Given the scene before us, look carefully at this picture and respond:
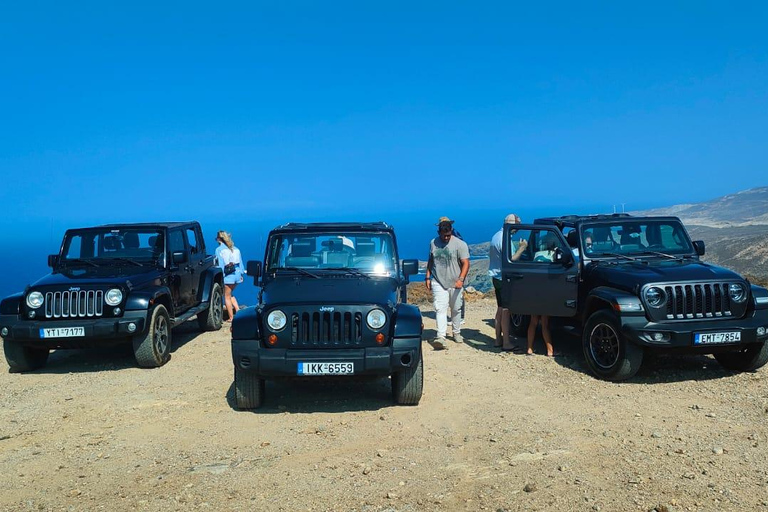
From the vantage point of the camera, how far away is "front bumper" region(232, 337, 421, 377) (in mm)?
6129

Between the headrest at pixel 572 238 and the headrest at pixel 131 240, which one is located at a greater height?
the headrest at pixel 131 240

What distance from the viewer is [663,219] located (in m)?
8.80

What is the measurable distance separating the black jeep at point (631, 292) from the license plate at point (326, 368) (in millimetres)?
3112

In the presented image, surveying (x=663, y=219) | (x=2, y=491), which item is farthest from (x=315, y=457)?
(x=663, y=219)

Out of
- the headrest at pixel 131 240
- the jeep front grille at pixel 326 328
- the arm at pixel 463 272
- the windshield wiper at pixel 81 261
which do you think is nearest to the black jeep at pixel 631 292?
the arm at pixel 463 272

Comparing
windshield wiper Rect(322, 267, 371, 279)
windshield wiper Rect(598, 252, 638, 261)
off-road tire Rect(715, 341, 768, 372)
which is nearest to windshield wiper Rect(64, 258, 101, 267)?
windshield wiper Rect(322, 267, 371, 279)

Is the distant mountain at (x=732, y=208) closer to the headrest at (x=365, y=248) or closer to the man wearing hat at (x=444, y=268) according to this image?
the man wearing hat at (x=444, y=268)

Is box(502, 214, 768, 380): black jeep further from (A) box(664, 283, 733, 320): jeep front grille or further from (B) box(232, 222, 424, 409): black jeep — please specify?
(B) box(232, 222, 424, 409): black jeep

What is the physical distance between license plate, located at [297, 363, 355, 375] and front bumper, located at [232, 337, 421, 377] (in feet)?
0.12

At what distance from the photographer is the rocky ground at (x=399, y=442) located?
177 inches

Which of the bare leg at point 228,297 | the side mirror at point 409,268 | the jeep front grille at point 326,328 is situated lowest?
the bare leg at point 228,297

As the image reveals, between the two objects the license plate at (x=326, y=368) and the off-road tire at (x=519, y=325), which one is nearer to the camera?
the license plate at (x=326, y=368)

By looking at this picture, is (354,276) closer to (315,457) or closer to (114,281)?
(315,457)

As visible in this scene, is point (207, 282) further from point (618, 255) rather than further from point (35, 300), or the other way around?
point (618, 255)
